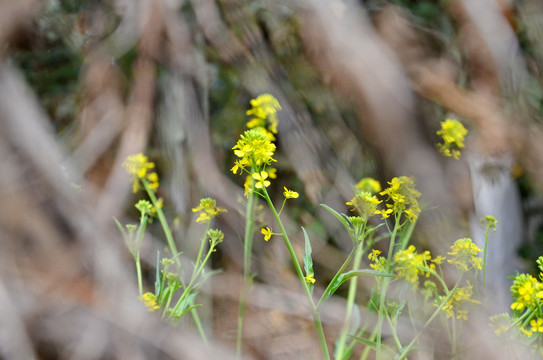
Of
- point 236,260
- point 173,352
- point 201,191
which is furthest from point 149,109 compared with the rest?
point 173,352

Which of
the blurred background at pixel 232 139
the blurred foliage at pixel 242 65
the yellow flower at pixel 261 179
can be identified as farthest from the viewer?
the blurred foliage at pixel 242 65

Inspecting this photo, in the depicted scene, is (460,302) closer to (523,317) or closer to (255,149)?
(523,317)

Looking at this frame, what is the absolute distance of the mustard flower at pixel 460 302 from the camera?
364 mm

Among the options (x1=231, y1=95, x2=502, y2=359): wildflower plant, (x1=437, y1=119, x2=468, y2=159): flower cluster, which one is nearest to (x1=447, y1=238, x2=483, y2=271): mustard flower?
(x1=231, y1=95, x2=502, y2=359): wildflower plant

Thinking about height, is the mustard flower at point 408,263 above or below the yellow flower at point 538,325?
above

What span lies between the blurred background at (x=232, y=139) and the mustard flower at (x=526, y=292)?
58 millimetres

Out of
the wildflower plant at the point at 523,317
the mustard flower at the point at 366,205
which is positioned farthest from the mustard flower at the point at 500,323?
the mustard flower at the point at 366,205

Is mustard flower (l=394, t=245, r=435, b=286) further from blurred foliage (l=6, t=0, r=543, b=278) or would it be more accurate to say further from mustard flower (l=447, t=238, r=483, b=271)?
blurred foliage (l=6, t=0, r=543, b=278)

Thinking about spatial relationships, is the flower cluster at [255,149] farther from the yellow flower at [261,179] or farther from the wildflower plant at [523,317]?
the wildflower plant at [523,317]

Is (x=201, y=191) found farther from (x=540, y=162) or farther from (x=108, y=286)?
(x=540, y=162)

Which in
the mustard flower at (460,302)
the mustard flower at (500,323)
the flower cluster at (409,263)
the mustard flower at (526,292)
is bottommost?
the mustard flower at (500,323)

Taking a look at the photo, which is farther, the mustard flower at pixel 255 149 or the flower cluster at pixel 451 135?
the flower cluster at pixel 451 135

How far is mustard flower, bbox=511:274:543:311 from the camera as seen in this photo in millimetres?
320

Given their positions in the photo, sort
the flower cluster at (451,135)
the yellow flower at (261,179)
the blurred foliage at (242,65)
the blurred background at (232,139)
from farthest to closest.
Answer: the blurred foliage at (242,65) < the blurred background at (232,139) < the flower cluster at (451,135) < the yellow flower at (261,179)
